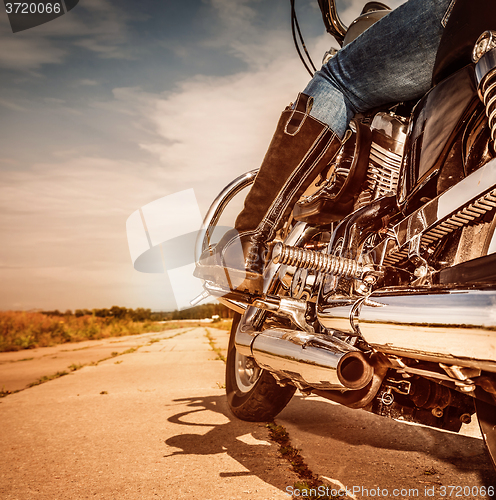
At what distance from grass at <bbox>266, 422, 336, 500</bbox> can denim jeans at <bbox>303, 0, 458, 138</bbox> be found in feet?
4.32

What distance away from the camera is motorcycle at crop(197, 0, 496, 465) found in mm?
824

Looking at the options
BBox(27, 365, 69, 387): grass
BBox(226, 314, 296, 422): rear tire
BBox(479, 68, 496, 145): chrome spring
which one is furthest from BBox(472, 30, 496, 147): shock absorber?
BBox(27, 365, 69, 387): grass

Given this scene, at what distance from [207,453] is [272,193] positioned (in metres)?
1.19

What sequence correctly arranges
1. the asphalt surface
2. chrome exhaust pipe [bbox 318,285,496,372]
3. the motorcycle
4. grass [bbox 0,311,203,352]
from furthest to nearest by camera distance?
grass [bbox 0,311,203,352], the asphalt surface, the motorcycle, chrome exhaust pipe [bbox 318,285,496,372]

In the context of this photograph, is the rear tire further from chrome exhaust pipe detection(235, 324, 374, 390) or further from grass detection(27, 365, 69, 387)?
grass detection(27, 365, 69, 387)

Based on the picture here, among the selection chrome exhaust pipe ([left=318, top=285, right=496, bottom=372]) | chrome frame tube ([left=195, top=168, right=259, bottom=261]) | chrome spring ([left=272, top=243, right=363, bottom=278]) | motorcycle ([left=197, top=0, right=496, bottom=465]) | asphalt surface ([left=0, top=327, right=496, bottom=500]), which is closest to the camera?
chrome exhaust pipe ([left=318, top=285, right=496, bottom=372])

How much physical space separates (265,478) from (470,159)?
1274mm

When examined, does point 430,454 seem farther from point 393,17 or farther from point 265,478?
point 393,17

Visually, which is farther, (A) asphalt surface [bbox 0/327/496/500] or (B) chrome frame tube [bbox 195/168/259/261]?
(B) chrome frame tube [bbox 195/168/259/261]

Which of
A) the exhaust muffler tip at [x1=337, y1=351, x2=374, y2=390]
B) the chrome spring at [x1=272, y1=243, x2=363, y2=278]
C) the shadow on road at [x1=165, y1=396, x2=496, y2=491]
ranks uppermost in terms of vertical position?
the chrome spring at [x1=272, y1=243, x2=363, y2=278]

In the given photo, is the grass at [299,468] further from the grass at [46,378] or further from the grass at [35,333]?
the grass at [35,333]

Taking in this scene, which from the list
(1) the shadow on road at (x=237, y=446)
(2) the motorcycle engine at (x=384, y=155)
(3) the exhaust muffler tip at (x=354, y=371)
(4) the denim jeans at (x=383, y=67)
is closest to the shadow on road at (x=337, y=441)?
(1) the shadow on road at (x=237, y=446)

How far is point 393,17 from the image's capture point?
1.29m

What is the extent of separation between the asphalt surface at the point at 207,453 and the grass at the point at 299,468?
31 mm
